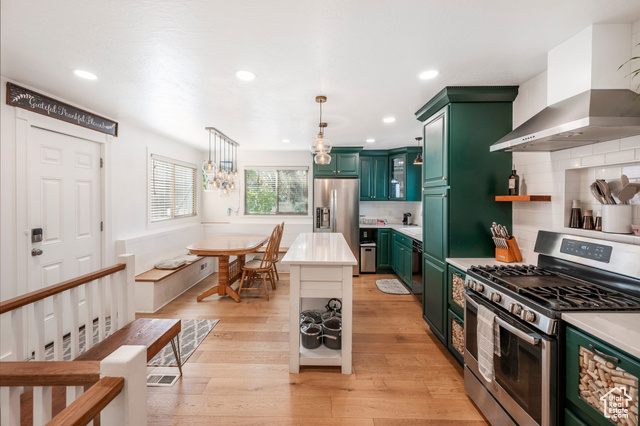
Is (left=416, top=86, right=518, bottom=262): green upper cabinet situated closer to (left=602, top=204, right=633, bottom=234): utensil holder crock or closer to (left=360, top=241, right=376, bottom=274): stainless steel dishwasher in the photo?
(left=602, top=204, right=633, bottom=234): utensil holder crock

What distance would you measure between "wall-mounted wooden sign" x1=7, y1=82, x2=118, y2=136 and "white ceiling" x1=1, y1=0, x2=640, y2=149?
95mm

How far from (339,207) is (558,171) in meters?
3.42

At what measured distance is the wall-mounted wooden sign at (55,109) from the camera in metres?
2.29

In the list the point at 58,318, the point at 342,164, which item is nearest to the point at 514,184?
the point at 342,164

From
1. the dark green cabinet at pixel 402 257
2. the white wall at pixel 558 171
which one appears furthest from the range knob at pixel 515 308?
the dark green cabinet at pixel 402 257

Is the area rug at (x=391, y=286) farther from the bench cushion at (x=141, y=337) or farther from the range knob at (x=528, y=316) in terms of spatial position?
the bench cushion at (x=141, y=337)

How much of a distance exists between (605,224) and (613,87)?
0.81 metres

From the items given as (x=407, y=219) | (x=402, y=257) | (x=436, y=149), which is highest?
(x=436, y=149)

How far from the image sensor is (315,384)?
208 cm

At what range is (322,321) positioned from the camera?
2449 mm

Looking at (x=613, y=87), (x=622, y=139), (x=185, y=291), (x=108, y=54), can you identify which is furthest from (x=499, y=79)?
(x=185, y=291)

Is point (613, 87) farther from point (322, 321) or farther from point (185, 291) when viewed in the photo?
point (185, 291)

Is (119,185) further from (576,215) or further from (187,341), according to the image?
(576,215)

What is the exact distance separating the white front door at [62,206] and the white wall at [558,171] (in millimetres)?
4372
